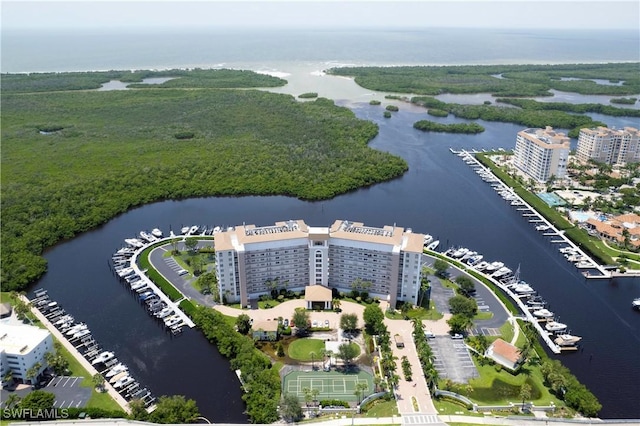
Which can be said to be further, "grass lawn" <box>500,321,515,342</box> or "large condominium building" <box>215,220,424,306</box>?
"large condominium building" <box>215,220,424,306</box>

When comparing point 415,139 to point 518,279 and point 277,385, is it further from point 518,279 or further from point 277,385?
point 277,385

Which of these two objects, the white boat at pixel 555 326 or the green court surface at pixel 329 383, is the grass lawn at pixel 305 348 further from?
the white boat at pixel 555 326

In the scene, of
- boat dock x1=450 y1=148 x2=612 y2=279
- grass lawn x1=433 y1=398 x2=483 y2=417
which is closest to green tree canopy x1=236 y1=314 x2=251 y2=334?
grass lawn x1=433 y1=398 x2=483 y2=417

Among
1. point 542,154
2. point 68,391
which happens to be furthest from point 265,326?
point 542,154

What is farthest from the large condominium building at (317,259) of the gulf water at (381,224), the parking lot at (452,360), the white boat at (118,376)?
the white boat at (118,376)

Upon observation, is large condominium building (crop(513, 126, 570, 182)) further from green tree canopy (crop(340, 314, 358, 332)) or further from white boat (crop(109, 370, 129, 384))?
white boat (crop(109, 370, 129, 384))

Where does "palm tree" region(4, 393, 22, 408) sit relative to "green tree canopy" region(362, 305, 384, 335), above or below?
below

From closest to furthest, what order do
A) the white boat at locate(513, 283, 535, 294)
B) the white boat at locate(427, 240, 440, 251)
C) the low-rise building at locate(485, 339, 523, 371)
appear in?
the low-rise building at locate(485, 339, 523, 371), the white boat at locate(513, 283, 535, 294), the white boat at locate(427, 240, 440, 251)
